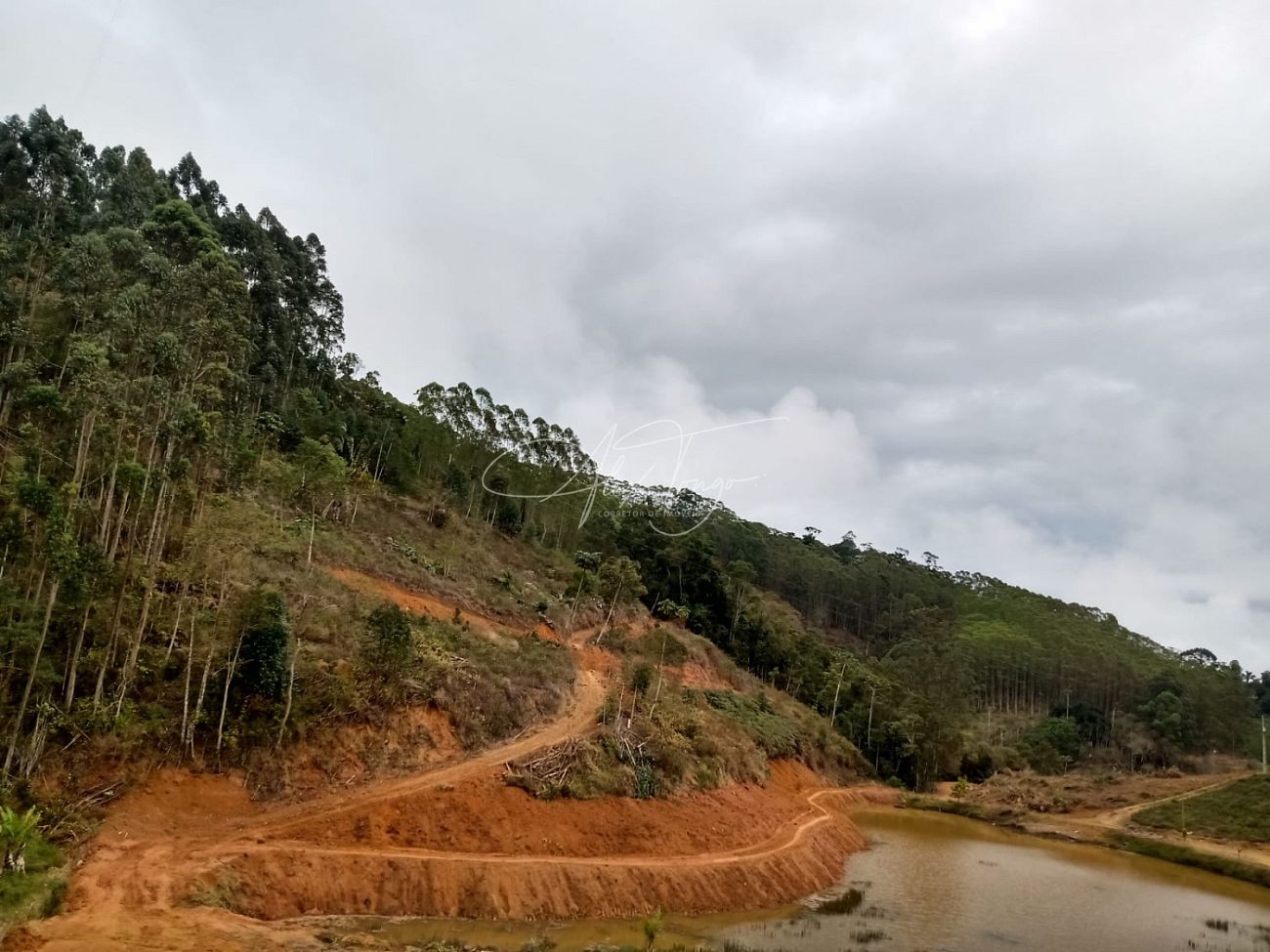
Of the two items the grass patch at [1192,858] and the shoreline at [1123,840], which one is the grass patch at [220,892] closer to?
the shoreline at [1123,840]

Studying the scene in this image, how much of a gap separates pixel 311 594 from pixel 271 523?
17.9 ft

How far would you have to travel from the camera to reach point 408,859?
1883 cm

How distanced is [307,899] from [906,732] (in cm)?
5151

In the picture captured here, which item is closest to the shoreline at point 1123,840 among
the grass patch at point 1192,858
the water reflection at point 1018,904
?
the grass patch at point 1192,858

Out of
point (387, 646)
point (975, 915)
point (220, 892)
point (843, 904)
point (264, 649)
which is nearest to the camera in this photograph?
point (220, 892)

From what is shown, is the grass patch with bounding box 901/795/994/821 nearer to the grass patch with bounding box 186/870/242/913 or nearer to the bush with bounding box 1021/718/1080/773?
the bush with bounding box 1021/718/1080/773

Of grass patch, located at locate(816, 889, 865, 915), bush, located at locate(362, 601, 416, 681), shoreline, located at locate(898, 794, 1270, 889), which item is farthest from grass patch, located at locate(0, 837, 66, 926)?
shoreline, located at locate(898, 794, 1270, 889)

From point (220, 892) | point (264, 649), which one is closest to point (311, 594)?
point (264, 649)

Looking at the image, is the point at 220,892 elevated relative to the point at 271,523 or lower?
lower

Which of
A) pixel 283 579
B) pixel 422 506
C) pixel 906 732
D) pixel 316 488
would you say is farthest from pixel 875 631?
pixel 283 579

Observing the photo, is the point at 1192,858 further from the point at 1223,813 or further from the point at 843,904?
the point at 843,904

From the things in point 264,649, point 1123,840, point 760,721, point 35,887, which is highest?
point 264,649

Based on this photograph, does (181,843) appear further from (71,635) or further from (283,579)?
(283,579)

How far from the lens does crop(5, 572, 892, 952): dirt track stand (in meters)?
14.9
